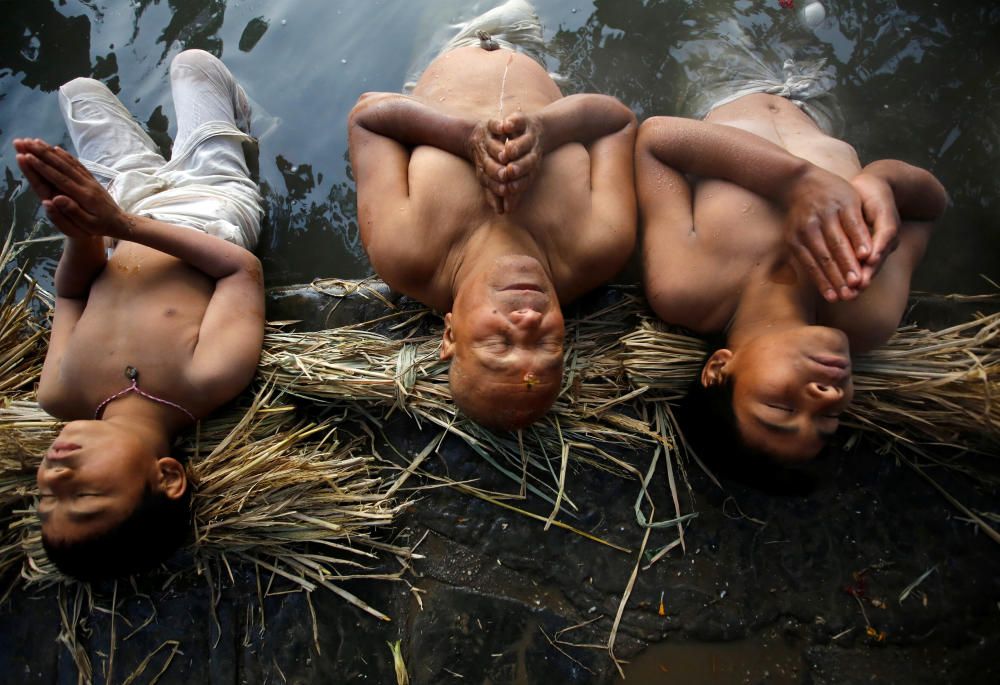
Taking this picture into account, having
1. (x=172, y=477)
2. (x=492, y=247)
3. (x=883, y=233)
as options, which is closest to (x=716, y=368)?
(x=883, y=233)

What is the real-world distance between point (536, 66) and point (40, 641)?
348 centimetres

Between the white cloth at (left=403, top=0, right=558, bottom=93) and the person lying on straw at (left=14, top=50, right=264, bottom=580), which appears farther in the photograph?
the white cloth at (left=403, top=0, right=558, bottom=93)

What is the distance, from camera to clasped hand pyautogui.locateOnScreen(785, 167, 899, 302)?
233 centimetres

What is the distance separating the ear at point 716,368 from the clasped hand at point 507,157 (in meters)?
1.04

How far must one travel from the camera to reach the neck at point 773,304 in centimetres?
254

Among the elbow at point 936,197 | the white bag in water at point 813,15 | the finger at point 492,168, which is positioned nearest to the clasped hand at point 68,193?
the finger at point 492,168

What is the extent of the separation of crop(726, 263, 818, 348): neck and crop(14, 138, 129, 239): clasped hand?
101 inches

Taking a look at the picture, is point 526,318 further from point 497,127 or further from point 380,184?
point 380,184

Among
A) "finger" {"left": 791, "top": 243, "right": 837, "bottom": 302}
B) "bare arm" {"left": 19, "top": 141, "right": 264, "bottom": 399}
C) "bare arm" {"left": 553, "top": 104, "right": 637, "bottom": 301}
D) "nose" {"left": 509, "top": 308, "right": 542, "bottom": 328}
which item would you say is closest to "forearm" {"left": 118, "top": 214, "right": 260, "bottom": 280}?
"bare arm" {"left": 19, "top": 141, "right": 264, "bottom": 399}

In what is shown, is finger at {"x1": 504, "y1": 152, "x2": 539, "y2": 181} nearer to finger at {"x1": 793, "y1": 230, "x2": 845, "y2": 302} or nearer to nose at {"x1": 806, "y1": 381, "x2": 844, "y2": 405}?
finger at {"x1": 793, "y1": 230, "x2": 845, "y2": 302}

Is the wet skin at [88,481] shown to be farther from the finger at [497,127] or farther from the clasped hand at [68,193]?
the finger at [497,127]

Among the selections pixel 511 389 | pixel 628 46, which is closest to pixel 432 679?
pixel 511 389

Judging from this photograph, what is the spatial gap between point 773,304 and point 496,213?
1.20 meters

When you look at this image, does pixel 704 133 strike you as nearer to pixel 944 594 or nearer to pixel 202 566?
pixel 944 594
